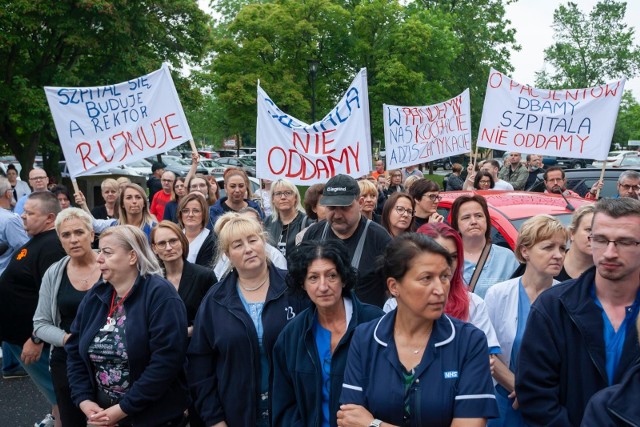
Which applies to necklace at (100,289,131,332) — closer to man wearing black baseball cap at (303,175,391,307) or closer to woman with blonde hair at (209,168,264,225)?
man wearing black baseball cap at (303,175,391,307)

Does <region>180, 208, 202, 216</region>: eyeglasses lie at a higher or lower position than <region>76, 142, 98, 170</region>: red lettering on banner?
lower

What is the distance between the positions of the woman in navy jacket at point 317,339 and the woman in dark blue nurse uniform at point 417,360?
39 cm

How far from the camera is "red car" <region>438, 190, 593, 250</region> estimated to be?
6.39 m

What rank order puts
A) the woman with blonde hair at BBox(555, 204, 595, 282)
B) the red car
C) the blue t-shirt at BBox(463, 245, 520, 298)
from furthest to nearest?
the red car, the blue t-shirt at BBox(463, 245, 520, 298), the woman with blonde hair at BBox(555, 204, 595, 282)

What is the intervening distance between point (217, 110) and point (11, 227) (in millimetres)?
40225

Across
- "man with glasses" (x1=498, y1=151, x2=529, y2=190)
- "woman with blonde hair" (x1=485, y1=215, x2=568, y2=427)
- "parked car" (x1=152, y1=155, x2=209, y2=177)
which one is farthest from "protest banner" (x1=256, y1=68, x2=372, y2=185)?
"parked car" (x1=152, y1=155, x2=209, y2=177)

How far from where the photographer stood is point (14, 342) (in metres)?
5.46

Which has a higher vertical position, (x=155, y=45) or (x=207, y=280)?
(x=155, y=45)

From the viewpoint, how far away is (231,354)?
3.67 m

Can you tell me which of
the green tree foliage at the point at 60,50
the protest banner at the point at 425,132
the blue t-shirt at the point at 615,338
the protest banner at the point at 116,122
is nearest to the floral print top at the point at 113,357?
the blue t-shirt at the point at 615,338

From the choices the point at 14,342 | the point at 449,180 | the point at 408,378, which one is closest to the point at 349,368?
the point at 408,378

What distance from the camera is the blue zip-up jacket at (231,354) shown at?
3.67m

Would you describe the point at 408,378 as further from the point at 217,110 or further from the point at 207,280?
the point at 217,110

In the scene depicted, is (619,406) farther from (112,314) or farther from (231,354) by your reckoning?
(112,314)
